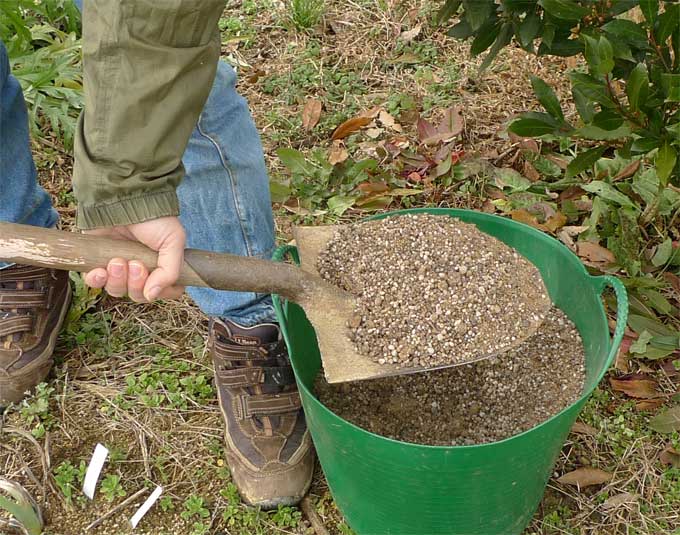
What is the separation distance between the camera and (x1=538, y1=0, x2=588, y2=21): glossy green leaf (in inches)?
61.4

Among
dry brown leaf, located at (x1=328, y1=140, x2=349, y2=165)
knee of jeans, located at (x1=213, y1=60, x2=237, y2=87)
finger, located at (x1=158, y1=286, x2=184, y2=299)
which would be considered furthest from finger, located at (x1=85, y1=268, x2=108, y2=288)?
dry brown leaf, located at (x1=328, y1=140, x2=349, y2=165)

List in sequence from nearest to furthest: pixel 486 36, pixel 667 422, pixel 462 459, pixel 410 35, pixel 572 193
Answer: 1. pixel 462 459
2. pixel 667 422
3. pixel 486 36
4. pixel 572 193
5. pixel 410 35

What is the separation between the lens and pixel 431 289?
5.29 ft

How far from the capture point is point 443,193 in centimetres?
253

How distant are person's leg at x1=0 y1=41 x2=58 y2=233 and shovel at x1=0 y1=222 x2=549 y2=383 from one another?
677mm

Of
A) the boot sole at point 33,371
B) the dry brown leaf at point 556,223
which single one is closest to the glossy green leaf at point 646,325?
the dry brown leaf at point 556,223

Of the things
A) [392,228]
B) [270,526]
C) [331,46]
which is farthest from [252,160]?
[331,46]

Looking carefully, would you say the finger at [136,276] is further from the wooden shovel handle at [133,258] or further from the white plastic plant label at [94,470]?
the white plastic plant label at [94,470]

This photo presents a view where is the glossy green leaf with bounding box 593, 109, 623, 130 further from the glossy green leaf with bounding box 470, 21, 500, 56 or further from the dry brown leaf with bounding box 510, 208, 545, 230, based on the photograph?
the dry brown leaf with bounding box 510, 208, 545, 230

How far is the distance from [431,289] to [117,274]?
641 mm

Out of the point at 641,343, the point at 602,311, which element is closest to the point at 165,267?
the point at 602,311

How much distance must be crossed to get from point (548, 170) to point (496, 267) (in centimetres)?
97

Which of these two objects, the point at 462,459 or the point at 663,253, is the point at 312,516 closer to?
the point at 462,459

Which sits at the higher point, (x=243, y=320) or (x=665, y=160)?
(x=665, y=160)
